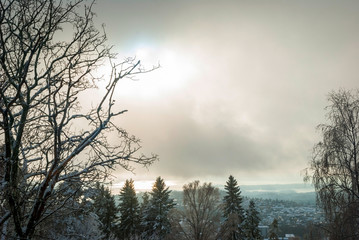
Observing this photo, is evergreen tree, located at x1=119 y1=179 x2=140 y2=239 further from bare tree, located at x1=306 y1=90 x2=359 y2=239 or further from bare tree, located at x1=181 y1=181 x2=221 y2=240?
bare tree, located at x1=306 y1=90 x2=359 y2=239

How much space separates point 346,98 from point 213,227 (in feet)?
50.6

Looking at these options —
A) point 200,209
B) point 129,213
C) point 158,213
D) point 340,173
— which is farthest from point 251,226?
point 340,173

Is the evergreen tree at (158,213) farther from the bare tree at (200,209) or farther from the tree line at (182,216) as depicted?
the bare tree at (200,209)

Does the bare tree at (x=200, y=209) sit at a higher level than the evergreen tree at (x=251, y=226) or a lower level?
higher

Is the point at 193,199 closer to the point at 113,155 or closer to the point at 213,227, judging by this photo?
the point at 213,227

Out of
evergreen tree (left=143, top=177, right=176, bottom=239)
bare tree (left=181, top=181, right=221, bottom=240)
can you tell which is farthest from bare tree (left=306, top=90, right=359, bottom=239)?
evergreen tree (left=143, top=177, right=176, bottom=239)

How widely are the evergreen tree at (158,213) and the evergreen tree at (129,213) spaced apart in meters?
1.75

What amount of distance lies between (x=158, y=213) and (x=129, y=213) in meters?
4.14

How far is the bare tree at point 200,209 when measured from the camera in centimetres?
2086

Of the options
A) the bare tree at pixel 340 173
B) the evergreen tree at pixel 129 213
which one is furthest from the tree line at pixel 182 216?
the bare tree at pixel 340 173

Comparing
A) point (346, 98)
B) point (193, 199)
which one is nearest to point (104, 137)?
point (346, 98)

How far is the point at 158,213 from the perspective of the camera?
2855cm

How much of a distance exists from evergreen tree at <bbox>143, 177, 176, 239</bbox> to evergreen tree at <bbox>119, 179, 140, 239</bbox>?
1747 millimetres

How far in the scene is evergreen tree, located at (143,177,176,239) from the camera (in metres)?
27.1
